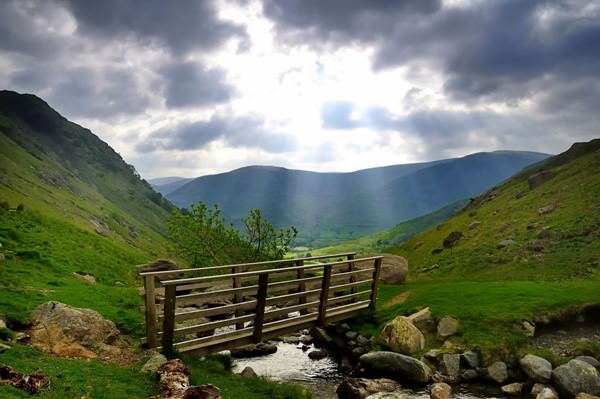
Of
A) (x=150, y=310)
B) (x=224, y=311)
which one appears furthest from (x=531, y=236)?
(x=150, y=310)

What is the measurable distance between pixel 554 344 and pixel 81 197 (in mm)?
212257

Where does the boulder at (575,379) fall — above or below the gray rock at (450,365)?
above

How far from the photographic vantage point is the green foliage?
164 feet

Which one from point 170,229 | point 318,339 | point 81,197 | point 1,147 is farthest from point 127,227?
point 318,339

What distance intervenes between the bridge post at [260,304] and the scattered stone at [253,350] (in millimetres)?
5408

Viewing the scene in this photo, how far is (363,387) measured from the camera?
17891 millimetres

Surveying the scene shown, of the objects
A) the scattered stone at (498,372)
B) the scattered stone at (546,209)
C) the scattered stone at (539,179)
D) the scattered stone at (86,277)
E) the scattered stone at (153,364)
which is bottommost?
the scattered stone at (498,372)

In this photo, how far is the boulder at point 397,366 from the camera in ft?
62.3

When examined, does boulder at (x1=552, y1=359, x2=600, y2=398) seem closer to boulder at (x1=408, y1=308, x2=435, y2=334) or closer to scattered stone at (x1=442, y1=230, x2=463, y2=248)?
boulder at (x1=408, y1=308, x2=435, y2=334)

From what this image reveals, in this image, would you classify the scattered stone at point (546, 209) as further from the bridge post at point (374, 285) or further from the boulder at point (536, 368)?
the boulder at point (536, 368)

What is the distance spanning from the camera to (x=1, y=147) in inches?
7018

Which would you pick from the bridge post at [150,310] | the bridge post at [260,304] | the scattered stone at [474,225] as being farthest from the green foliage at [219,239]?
the scattered stone at [474,225]

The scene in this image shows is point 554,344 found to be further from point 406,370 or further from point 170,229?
point 170,229

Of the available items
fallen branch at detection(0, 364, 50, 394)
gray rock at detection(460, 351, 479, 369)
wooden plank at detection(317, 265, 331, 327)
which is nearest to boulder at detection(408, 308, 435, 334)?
gray rock at detection(460, 351, 479, 369)
